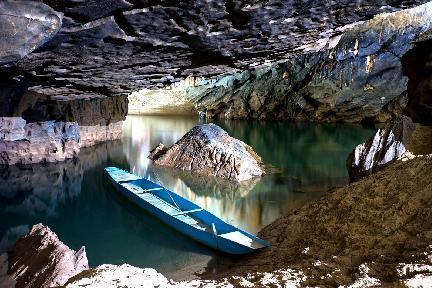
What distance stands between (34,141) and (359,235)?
537 inches

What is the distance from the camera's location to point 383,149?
8016mm

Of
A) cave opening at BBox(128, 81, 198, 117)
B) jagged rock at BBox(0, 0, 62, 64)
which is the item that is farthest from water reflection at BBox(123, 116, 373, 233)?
cave opening at BBox(128, 81, 198, 117)

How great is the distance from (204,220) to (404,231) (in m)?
4.33

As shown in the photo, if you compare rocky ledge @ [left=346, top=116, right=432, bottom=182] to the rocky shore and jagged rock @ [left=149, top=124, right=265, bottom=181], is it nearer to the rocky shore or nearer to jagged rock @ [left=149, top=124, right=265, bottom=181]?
the rocky shore

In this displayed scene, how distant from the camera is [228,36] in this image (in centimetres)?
575

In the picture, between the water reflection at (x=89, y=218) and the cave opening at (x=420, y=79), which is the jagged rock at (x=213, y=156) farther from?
the cave opening at (x=420, y=79)

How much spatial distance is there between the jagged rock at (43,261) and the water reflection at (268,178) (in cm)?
435

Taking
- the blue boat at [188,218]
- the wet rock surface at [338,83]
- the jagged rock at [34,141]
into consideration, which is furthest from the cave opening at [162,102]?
the blue boat at [188,218]

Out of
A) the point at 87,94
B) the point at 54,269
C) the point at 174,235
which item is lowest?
the point at 174,235

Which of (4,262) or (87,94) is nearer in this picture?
(4,262)

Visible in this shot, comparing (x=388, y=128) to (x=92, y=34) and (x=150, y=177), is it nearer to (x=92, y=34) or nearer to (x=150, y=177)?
(x=92, y=34)

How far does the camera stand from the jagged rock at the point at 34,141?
1315 cm

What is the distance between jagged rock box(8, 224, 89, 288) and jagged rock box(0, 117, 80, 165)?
337 inches

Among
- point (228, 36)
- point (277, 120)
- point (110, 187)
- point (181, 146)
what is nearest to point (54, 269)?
point (228, 36)
